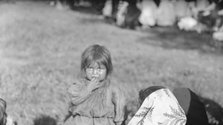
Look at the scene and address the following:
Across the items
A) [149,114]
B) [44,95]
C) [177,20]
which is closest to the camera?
[149,114]

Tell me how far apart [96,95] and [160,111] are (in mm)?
902

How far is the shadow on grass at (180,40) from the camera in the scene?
429 inches

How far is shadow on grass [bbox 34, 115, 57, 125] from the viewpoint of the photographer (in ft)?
17.2

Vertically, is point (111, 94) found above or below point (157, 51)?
above

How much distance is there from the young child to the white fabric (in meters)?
0.55

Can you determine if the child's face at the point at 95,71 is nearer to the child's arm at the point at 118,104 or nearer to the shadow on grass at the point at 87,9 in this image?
the child's arm at the point at 118,104

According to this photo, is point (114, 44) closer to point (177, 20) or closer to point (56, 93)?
point (56, 93)

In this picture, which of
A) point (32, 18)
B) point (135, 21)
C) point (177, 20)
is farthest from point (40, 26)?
point (177, 20)

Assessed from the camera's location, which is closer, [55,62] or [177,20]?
[55,62]

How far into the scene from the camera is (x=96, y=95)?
3998mm

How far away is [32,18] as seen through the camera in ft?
46.0

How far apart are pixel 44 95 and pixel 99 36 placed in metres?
5.95

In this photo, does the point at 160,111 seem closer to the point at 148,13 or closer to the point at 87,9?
the point at 148,13

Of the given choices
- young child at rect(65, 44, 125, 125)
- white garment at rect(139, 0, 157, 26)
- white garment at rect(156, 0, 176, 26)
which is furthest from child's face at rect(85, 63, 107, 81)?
white garment at rect(156, 0, 176, 26)
